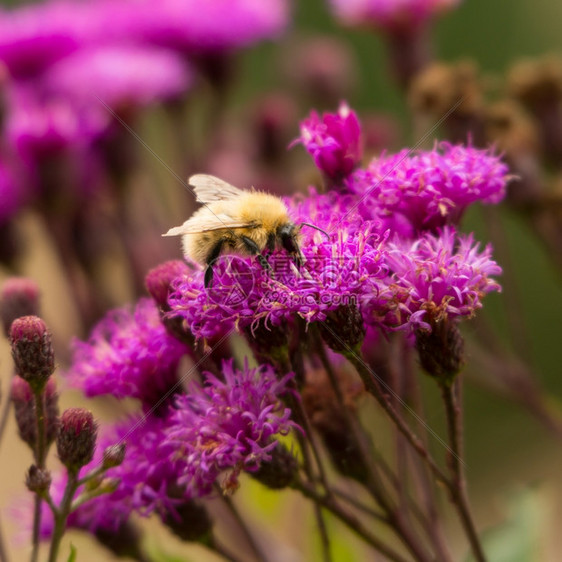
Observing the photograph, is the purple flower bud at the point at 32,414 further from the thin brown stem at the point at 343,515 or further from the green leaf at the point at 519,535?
the green leaf at the point at 519,535

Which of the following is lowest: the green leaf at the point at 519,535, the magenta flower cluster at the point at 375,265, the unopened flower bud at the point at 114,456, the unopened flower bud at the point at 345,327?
the green leaf at the point at 519,535

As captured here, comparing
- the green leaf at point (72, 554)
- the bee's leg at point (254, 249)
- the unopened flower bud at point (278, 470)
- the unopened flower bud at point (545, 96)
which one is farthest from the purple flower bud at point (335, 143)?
the unopened flower bud at point (545, 96)

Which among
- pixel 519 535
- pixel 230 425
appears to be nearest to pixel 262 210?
pixel 230 425

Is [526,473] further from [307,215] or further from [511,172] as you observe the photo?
[307,215]

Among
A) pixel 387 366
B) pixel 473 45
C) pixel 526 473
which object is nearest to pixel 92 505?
pixel 387 366

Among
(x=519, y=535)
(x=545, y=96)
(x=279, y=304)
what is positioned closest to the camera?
(x=279, y=304)

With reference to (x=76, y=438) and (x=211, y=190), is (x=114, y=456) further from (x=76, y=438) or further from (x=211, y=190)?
(x=211, y=190)

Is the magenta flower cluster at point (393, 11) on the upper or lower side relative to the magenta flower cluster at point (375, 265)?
upper
